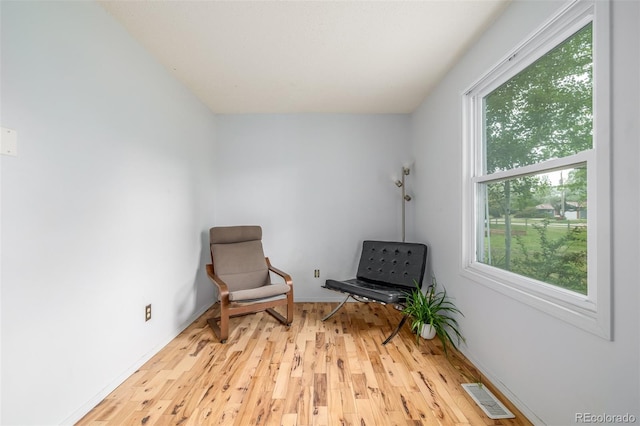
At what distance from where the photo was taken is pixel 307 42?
2.05 metres

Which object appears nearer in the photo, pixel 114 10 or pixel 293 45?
pixel 114 10

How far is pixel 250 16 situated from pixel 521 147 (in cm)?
188

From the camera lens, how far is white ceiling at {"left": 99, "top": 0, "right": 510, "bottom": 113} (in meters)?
1.71

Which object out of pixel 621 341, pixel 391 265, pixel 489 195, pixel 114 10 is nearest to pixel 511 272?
pixel 489 195

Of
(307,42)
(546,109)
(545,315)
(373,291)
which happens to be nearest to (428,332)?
(373,291)

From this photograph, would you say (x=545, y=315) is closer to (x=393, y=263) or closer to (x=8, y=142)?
(x=393, y=263)

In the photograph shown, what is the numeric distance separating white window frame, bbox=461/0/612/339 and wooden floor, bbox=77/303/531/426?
69 centimetres

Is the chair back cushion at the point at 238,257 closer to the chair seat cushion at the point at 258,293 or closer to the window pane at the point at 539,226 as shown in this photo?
the chair seat cushion at the point at 258,293

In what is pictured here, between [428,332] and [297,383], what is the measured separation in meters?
1.28

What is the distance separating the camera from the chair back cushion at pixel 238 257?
2980mm

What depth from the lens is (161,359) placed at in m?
2.16

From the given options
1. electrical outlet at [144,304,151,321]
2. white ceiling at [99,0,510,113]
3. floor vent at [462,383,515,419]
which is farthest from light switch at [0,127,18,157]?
floor vent at [462,383,515,419]

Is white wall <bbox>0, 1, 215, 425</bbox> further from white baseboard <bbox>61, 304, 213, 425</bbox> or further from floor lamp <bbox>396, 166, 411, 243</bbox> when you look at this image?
floor lamp <bbox>396, 166, 411, 243</bbox>

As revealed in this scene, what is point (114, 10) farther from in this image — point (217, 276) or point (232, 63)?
point (217, 276)
